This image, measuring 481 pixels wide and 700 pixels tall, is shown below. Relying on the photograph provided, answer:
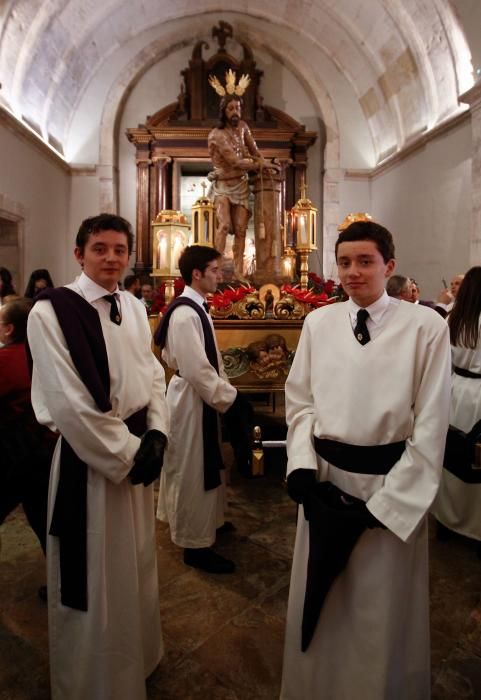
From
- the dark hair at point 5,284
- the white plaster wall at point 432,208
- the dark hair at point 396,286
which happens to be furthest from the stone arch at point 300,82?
the dark hair at point 396,286

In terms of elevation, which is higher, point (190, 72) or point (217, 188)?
point (190, 72)

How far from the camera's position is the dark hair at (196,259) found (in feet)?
9.86

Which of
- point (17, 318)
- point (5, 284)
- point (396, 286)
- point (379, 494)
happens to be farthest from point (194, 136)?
point (379, 494)

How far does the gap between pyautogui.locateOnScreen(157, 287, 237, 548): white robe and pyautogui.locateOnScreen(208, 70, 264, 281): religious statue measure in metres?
2.66

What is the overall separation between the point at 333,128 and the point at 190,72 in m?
3.54

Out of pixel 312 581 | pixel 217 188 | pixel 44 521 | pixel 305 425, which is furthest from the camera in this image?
pixel 217 188

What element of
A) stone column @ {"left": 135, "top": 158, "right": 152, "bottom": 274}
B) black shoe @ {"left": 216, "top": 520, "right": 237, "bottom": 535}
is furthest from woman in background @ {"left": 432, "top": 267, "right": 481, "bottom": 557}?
stone column @ {"left": 135, "top": 158, "right": 152, "bottom": 274}

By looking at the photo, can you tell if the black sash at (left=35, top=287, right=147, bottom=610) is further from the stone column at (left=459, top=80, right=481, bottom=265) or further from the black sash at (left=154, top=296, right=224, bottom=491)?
the stone column at (left=459, top=80, right=481, bottom=265)

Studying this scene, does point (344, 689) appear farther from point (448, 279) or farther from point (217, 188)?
point (448, 279)

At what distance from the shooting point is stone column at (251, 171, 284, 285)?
5.37 m

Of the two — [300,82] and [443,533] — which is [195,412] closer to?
[443,533]

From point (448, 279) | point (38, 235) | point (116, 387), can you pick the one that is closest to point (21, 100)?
point (38, 235)

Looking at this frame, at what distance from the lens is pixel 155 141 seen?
35.2ft

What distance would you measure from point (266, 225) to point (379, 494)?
4235 mm
